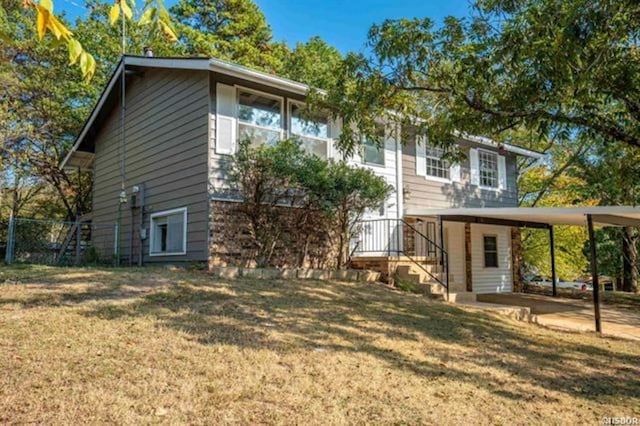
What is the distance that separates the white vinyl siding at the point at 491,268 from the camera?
14.4 meters

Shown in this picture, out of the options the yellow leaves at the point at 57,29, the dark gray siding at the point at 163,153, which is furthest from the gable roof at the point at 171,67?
the yellow leaves at the point at 57,29

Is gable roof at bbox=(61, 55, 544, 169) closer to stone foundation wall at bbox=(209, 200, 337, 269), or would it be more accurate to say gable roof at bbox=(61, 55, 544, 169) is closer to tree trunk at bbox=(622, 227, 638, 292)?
stone foundation wall at bbox=(209, 200, 337, 269)

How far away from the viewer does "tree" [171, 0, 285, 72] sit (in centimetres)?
2244

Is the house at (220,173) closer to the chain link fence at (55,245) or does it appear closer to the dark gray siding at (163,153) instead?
the dark gray siding at (163,153)

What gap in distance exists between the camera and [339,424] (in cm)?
318

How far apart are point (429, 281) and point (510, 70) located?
5.27 m

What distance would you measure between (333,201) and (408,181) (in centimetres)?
394

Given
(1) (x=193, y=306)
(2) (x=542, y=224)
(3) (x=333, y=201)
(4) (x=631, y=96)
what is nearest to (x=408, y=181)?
(3) (x=333, y=201)

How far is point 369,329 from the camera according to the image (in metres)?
5.89

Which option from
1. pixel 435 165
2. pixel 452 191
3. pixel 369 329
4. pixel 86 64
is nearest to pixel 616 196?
pixel 452 191

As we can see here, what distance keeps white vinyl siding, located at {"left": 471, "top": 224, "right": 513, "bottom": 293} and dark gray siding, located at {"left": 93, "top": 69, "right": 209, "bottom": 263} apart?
8884 mm

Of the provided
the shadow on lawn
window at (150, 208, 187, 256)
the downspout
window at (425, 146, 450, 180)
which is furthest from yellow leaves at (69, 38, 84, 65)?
window at (425, 146, 450, 180)

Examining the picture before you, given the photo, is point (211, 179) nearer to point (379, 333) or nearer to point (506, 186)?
point (379, 333)

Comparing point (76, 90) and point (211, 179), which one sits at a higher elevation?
point (76, 90)
